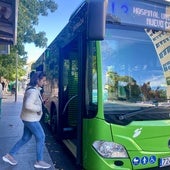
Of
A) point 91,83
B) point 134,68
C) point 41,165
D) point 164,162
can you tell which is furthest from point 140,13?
point 41,165

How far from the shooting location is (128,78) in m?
4.26

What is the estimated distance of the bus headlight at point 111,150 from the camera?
402 centimetres

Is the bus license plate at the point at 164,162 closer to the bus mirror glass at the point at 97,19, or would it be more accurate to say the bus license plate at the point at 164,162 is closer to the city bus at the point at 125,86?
the city bus at the point at 125,86

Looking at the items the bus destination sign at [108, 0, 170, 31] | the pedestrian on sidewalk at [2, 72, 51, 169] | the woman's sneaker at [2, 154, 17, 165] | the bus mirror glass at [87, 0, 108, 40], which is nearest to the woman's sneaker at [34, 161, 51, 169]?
the pedestrian on sidewalk at [2, 72, 51, 169]

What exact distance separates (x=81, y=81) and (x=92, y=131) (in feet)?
2.63

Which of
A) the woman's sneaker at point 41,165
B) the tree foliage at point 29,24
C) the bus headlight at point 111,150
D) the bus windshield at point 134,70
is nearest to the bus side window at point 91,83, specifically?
the bus windshield at point 134,70

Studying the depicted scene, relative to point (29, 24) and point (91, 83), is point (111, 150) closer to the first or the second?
point (91, 83)

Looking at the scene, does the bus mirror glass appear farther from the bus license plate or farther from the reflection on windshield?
the bus license plate

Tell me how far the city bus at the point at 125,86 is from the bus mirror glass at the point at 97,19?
12 mm

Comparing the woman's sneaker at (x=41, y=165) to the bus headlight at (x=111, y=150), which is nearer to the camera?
the bus headlight at (x=111, y=150)

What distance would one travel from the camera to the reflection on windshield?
165 inches

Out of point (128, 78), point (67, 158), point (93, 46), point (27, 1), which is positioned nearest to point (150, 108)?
point (128, 78)

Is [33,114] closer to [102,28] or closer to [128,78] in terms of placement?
[128,78]

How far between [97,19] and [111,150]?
5.80 ft
